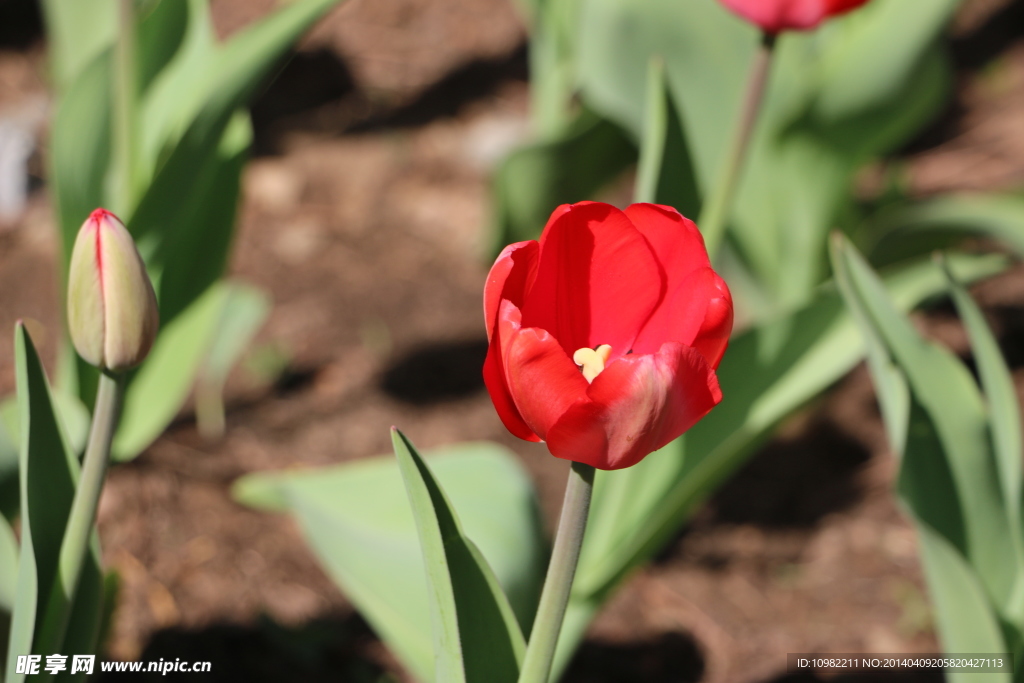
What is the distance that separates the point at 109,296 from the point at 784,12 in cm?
56

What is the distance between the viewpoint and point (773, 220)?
142 centimetres

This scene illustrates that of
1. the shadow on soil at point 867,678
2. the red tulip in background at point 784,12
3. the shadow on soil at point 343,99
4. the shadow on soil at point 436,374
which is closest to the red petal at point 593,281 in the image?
the red tulip in background at point 784,12

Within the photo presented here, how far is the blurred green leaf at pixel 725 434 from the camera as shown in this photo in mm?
888

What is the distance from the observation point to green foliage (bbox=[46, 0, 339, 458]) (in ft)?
2.69

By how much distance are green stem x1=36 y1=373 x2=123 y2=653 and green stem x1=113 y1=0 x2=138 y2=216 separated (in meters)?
0.34

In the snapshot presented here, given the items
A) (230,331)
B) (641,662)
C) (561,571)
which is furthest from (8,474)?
(641,662)

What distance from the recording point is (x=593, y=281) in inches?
19.0

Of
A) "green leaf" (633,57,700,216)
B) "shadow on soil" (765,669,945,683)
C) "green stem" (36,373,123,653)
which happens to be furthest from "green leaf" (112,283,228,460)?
"shadow on soil" (765,669,945,683)

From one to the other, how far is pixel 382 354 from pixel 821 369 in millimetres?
978

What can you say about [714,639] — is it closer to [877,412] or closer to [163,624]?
[877,412]

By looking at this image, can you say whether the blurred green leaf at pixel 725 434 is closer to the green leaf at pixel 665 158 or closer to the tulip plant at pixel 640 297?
the tulip plant at pixel 640 297

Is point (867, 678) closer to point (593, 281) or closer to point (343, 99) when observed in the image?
point (593, 281)

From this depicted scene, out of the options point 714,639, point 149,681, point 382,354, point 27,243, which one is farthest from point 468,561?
point 27,243

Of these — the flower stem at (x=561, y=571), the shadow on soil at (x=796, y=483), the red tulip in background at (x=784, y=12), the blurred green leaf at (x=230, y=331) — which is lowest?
the shadow on soil at (x=796, y=483)
